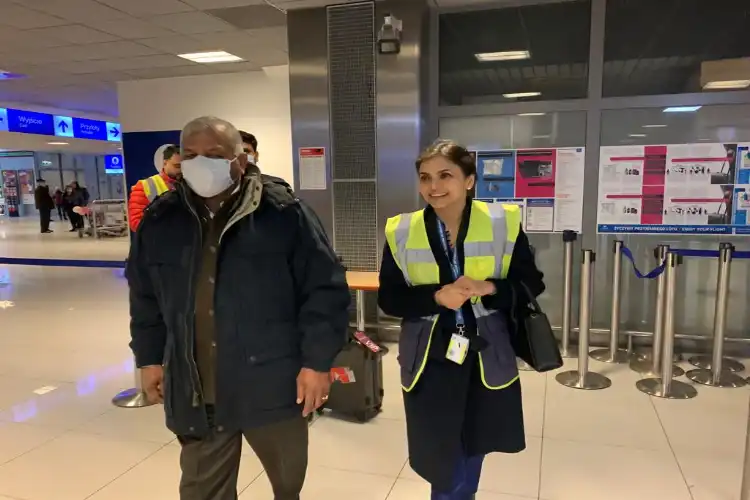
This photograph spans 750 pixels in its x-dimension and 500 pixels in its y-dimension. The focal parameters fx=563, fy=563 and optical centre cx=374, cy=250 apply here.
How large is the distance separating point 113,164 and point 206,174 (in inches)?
980

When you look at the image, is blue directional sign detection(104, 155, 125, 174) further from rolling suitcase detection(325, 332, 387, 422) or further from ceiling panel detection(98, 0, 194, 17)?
rolling suitcase detection(325, 332, 387, 422)

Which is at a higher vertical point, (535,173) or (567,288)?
(535,173)

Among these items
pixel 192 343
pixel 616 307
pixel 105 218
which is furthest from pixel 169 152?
pixel 105 218

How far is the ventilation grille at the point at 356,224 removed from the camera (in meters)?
4.91

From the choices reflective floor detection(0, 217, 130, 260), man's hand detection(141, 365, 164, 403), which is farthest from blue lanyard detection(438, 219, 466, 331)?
reflective floor detection(0, 217, 130, 260)

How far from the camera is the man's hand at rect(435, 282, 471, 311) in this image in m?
1.66

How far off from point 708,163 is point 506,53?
1863 millimetres

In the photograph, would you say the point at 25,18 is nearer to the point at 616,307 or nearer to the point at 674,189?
the point at 616,307

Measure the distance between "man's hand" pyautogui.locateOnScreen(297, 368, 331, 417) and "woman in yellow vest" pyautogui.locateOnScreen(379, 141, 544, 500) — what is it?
0.30m

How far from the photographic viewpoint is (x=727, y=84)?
4.30 m

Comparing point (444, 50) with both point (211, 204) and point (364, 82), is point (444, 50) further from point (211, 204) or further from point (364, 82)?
point (211, 204)

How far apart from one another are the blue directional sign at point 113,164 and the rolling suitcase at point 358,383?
23.0 meters

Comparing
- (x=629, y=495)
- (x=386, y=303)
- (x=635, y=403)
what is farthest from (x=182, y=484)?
(x=635, y=403)

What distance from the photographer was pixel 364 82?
4742 millimetres
